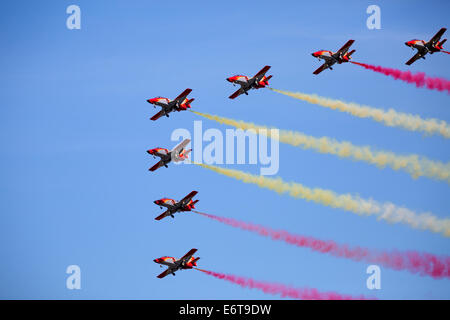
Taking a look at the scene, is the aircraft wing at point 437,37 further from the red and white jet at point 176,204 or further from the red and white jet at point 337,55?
the red and white jet at point 176,204

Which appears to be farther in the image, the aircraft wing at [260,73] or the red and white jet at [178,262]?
the red and white jet at [178,262]

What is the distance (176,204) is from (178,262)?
772 cm

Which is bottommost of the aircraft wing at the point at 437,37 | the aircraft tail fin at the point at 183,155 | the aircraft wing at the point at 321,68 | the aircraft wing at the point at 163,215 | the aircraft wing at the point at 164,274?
the aircraft wing at the point at 164,274

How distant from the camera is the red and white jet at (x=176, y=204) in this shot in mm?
166500

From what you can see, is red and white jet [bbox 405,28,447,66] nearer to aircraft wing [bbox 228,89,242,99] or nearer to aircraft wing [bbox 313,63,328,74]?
aircraft wing [bbox 313,63,328,74]

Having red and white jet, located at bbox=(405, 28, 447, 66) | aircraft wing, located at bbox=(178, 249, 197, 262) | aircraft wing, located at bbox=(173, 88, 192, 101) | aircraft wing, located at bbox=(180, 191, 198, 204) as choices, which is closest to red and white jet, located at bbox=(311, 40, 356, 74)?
red and white jet, located at bbox=(405, 28, 447, 66)

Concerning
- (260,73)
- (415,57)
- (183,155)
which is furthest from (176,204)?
(415,57)

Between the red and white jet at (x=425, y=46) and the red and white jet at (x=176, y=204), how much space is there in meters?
34.1

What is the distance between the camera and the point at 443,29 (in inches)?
6412

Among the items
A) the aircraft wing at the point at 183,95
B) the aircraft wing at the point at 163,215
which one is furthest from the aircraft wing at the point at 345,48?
the aircraft wing at the point at 163,215

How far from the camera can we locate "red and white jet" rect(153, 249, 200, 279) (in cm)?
16662

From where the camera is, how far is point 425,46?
166 m
